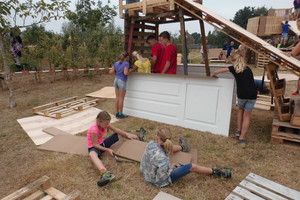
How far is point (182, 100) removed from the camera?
4.75 meters

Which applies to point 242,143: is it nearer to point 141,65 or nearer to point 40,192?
point 141,65

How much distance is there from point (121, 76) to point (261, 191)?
388 cm

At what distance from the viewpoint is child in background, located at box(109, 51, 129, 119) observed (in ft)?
16.8

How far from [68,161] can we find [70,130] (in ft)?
5.26

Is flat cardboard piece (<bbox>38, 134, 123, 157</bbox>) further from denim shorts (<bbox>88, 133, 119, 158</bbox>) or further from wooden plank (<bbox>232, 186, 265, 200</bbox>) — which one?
wooden plank (<bbox>232, 186, 265, 200</bbox>)

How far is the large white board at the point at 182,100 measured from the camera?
4242 mm

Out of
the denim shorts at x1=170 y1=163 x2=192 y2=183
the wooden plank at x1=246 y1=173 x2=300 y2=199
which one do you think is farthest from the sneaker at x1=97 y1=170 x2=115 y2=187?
the wooden plank at x1=246 y1=173 x2=300 y2=199

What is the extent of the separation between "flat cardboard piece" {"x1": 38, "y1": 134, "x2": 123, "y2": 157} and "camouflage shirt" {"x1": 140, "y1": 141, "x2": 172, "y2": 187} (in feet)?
3.41

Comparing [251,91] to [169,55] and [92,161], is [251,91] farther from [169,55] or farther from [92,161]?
[92,161]

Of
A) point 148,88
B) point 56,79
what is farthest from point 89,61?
point 148,88

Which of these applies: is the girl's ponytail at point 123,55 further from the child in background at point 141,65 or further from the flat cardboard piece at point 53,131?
the flat cardboard piece at point 53,131

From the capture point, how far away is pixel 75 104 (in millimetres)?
6836

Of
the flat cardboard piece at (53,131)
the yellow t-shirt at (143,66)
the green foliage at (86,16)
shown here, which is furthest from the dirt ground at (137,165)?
the green foliage at (86,16)

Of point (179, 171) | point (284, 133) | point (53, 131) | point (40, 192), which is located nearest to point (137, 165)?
point (179, 171)
